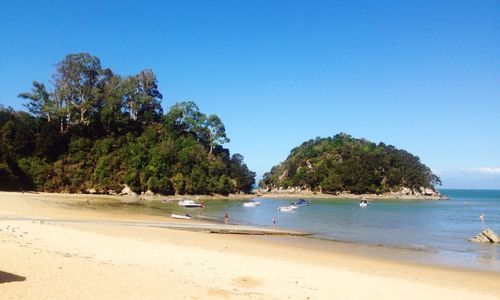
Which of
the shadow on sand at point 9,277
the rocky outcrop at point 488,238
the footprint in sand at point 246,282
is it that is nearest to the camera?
the shadow on sand at point 9,277

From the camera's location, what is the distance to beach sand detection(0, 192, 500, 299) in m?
11.0

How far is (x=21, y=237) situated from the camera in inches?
739

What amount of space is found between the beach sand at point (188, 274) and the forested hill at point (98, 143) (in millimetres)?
64284

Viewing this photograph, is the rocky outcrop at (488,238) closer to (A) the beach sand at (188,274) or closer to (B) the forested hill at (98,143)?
(A) the beach sand at (188,274)

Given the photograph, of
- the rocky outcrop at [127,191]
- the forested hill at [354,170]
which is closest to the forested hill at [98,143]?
the rocky outcrop at [127,191]

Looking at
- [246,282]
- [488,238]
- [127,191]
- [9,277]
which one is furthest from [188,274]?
[127,191]

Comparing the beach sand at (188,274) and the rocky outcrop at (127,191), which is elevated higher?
the rocky outcrop at (127,191)

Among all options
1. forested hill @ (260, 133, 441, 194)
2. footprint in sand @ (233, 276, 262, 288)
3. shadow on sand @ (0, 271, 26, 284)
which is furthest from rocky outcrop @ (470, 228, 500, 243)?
forested hill @ (260, 133, 441, 194)

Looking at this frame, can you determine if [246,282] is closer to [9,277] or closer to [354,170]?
[9,277]

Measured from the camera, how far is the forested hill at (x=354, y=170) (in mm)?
150000

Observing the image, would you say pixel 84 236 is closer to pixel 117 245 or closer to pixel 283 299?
pixel 117 245

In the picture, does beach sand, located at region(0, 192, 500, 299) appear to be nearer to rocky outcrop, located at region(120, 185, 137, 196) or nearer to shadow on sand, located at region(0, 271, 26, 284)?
shadow on sand, located at region(0, 271, 26, 284)

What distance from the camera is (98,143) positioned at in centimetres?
9619

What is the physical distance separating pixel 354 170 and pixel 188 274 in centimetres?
14169
